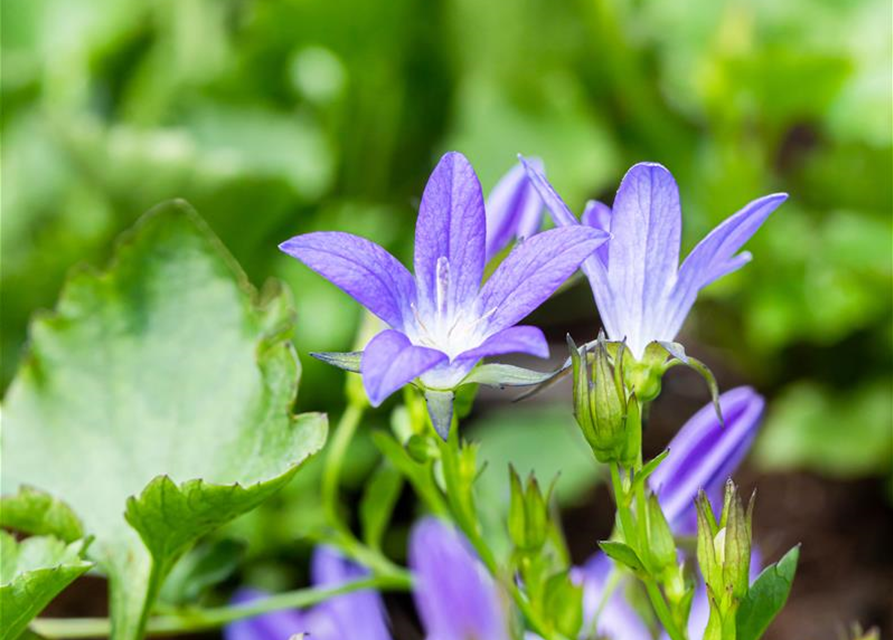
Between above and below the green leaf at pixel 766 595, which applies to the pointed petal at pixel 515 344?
above

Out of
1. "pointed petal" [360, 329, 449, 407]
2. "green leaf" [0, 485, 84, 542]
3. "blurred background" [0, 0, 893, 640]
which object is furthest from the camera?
"blurred background" [0, 0, 893, 640]

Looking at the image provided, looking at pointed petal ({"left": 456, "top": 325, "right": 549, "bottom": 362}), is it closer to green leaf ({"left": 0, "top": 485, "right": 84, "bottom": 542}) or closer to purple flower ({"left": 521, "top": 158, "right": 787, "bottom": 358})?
purple flower ({"left": 521, "top": 158, "right": 787, "bottom": 358})

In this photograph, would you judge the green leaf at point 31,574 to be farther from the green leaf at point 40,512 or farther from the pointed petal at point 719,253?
the pointed petal at point 719,253

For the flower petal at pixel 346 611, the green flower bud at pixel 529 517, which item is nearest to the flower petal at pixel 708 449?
the green flower bud at pixel 529 517

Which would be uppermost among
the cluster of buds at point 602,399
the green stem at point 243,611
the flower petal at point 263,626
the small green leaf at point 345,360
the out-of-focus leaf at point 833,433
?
A: the small green leaf at point 345,360

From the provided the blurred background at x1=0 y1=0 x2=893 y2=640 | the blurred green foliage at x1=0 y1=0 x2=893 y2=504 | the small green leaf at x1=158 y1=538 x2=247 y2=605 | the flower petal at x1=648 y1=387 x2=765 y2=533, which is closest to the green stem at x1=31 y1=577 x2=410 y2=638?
the small green leaf at x1=158 y1=538 x2=247 y2=605

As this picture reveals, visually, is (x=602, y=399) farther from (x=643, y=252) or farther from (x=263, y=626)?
(x=263, y=626)

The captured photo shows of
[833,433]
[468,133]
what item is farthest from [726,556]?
Result: [468,133]

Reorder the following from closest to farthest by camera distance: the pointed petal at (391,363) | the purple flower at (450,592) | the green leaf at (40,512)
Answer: the pointed petal at (391,363) → the green leaf at (40,512) → the purple flower at (450,592)
